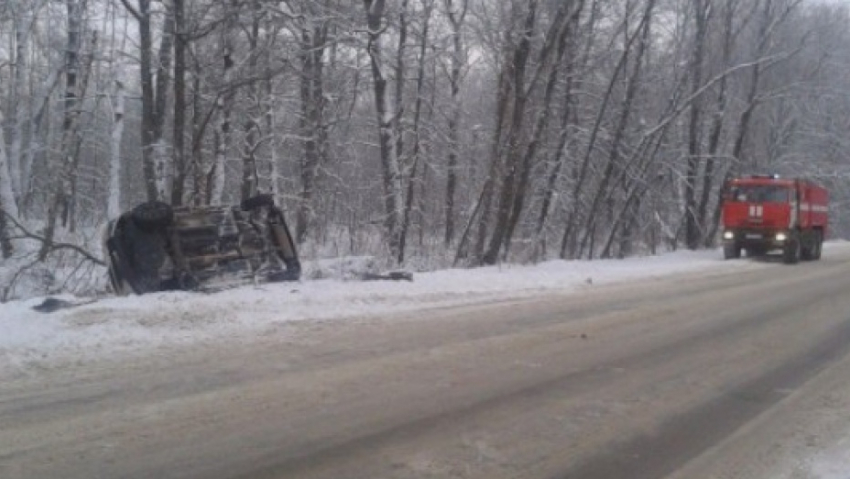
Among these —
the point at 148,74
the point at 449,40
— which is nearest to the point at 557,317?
the point at 148,74

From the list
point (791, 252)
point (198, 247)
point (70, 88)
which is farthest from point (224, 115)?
point (791, 252)

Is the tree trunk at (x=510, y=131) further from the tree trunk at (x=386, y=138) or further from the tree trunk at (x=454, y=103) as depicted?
the tree trunk at (x=454, y=103)

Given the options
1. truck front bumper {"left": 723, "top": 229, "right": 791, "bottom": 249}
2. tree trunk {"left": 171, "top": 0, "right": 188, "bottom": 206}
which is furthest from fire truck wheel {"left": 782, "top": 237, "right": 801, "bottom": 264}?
tree trunk {"left": 171, "top": 0, "right": 188, "bottom": 206}

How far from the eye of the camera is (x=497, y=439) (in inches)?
257

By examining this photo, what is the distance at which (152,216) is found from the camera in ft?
44.8

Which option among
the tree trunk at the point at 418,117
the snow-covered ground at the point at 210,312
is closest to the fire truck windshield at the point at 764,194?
the tree trunk at the point at 418,117

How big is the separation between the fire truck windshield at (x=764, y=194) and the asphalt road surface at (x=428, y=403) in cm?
1918

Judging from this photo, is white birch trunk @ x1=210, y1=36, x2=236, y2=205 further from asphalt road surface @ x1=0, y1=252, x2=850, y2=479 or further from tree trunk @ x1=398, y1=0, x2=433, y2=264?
asphalt road surface @ x1=0, y1=252, x2=850, y2=479

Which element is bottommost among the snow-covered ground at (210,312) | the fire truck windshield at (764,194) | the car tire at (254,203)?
the snow-covered ground at (210,312)

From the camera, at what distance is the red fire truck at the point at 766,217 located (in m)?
30.0

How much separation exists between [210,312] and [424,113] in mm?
25874

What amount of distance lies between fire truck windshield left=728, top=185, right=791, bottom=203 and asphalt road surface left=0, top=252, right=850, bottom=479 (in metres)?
19.2

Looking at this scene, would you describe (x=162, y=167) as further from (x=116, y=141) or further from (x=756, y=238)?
(x=756, y=238)

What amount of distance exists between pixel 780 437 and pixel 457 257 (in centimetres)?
1855
